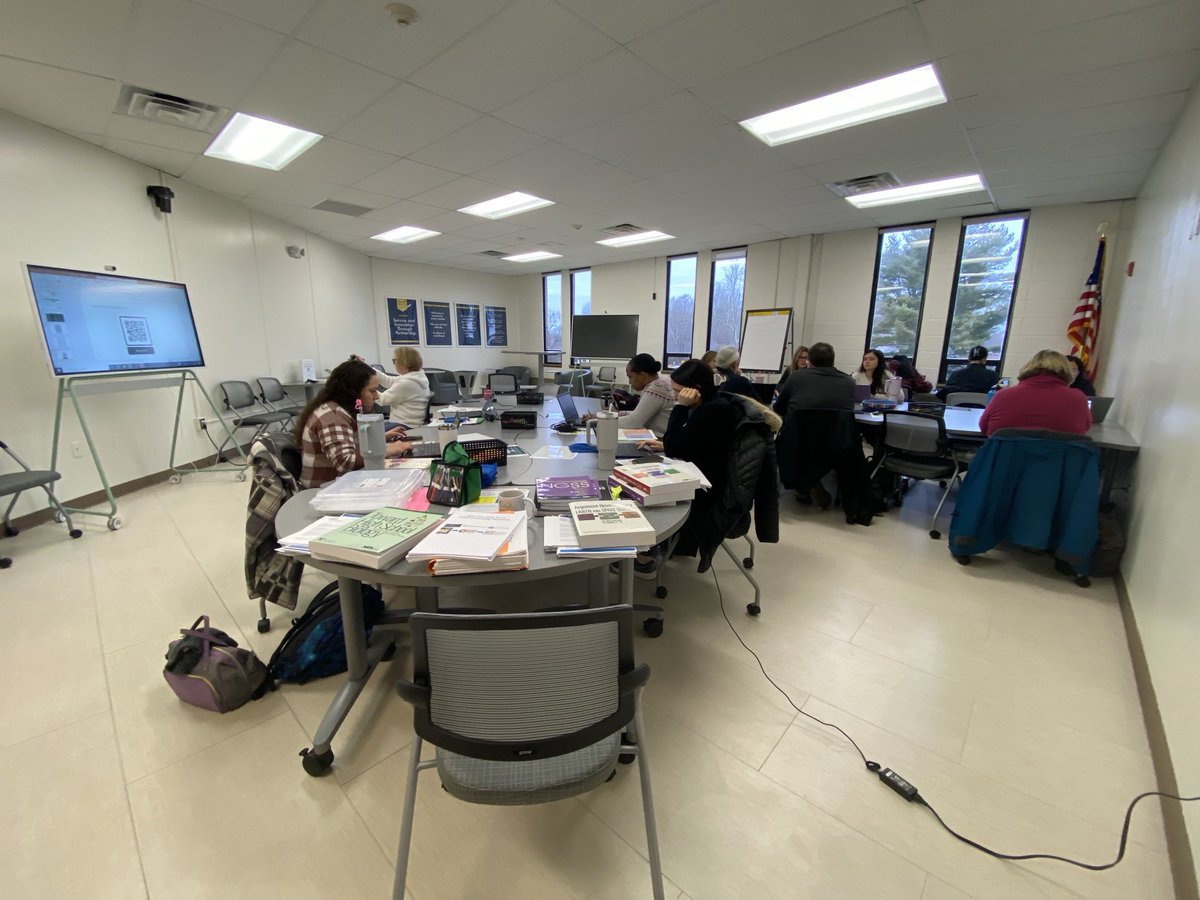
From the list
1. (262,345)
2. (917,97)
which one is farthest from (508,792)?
(262,345)

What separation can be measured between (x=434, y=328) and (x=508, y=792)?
8.98m

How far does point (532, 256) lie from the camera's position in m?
7.91

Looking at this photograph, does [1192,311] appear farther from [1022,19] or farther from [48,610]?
[48,610]

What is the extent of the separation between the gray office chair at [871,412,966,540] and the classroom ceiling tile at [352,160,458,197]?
4301 mm

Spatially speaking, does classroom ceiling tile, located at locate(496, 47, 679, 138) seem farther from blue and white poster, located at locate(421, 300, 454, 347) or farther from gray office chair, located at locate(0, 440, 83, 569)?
blue and white poster, located at locate(421, 300, 454, 347)

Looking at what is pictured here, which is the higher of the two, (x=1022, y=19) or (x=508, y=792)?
(x=1022, y=19)

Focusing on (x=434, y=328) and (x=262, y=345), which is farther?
(x=434, y=328)

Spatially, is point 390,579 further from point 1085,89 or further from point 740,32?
point 1085,89

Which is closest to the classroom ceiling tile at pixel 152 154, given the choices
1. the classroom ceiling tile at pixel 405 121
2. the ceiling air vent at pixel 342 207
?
the ceiling air vent at pixel 342 207

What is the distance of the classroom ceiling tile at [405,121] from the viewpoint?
2838mm

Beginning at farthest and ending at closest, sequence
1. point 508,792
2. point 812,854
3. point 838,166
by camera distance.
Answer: point 838,166
point 812,854
point 508,792

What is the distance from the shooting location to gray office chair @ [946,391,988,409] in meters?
4.52

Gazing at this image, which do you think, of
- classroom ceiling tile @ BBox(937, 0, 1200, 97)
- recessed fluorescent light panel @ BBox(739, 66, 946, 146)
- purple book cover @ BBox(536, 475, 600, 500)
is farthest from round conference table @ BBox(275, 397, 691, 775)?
classroom ceiling tile @ BBox(937, 0, 1200, 97)

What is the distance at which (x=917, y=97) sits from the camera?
111 inches
